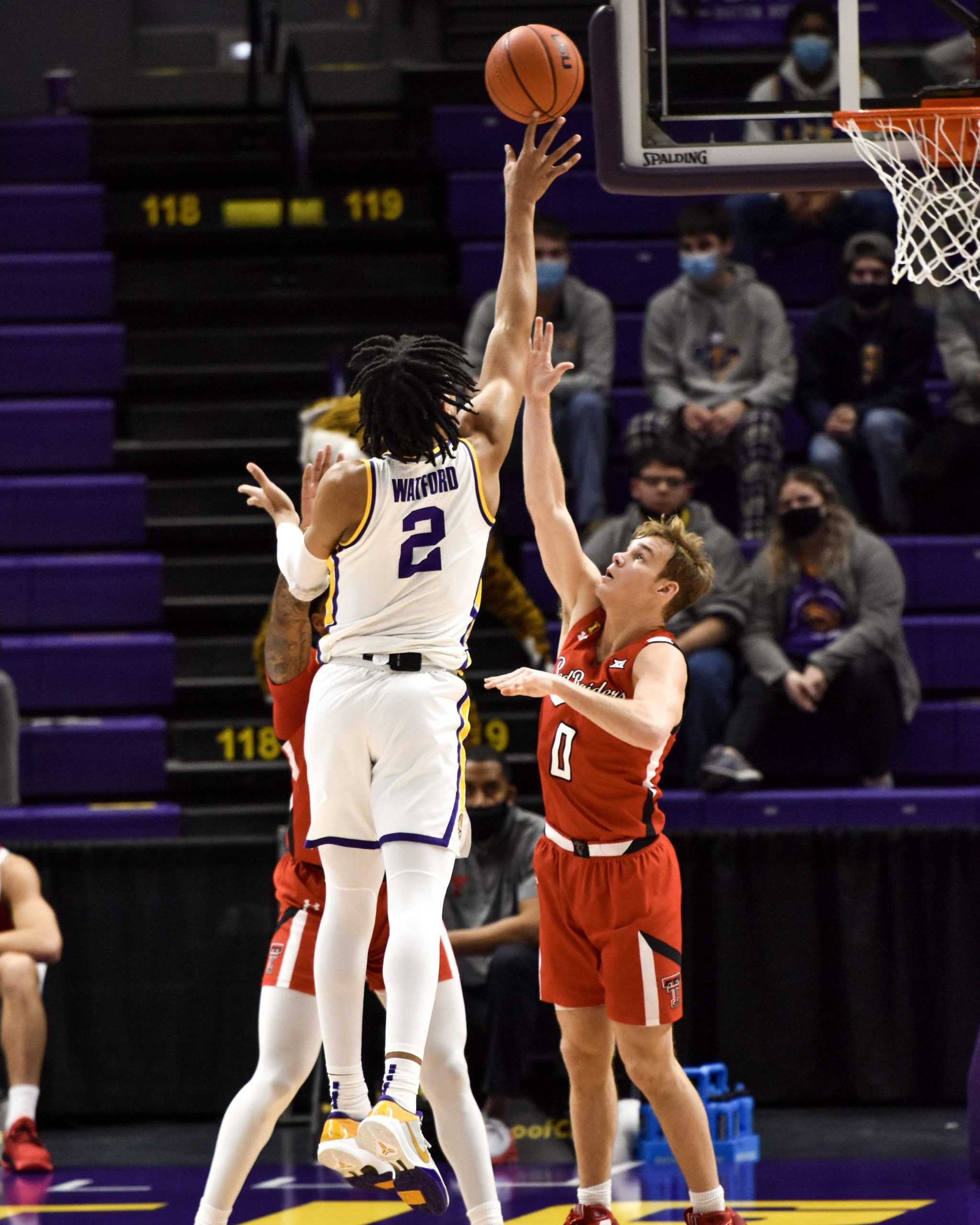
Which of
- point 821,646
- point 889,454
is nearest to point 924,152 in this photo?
point 821,646

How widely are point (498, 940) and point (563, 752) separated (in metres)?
2.11

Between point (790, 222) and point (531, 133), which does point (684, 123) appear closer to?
point (531, 133)

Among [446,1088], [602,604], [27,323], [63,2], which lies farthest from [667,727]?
[63,2]

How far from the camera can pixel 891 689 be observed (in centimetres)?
867

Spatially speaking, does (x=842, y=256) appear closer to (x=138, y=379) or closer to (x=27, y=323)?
(x=138, y=379)

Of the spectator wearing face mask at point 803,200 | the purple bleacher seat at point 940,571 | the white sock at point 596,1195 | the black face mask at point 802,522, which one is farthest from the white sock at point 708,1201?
the spectator wearing face mask at point 803,200

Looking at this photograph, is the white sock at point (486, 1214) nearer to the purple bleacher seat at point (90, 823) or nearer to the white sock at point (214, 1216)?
the white sock at point (214, 1216)

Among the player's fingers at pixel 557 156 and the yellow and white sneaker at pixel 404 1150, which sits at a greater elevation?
the player's fingers at pixel 557 156

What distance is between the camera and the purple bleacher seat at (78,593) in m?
9.77

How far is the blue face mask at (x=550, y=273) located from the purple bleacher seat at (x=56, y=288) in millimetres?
2858

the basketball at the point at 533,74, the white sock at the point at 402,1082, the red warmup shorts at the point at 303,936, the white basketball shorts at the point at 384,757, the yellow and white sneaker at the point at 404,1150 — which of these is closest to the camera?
the yellow and white sneaker at the point at 404,1150

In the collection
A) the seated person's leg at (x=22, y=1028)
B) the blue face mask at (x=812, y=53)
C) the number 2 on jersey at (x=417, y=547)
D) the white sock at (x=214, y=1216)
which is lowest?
the seated person's leg at (x=22, y=1028)

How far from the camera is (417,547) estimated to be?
473cm

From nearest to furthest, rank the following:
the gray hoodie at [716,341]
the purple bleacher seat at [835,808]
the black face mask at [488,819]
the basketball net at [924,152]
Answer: the basketball net at [924,152], the black face mask at [488,819], the purple bleacher seat at [835,808], the gray hoodie at [716,341]
